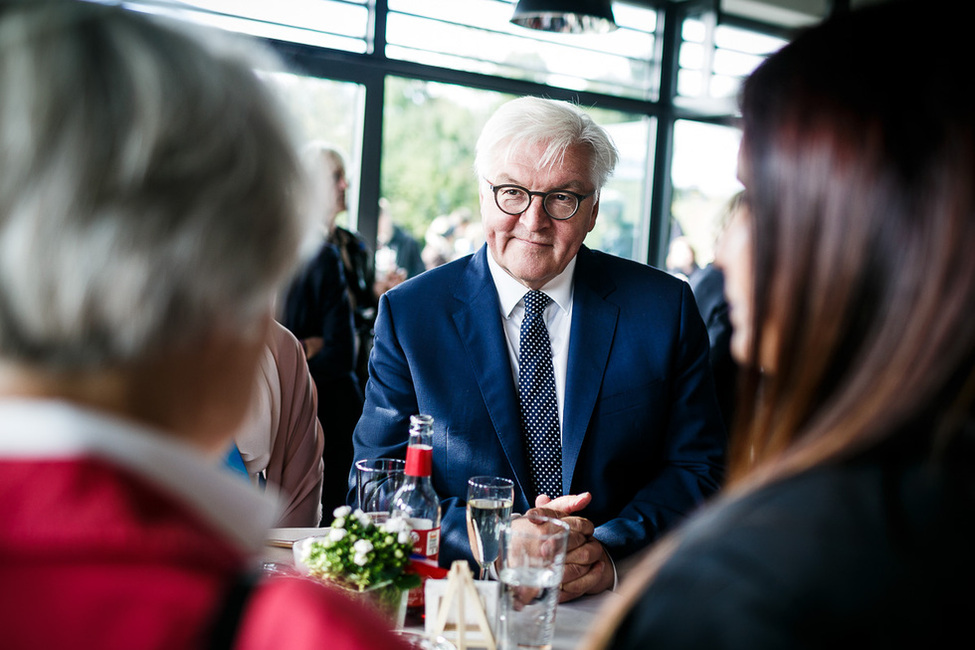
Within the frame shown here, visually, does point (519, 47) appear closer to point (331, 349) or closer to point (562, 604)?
point (331, 349)

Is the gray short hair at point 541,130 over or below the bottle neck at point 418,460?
over

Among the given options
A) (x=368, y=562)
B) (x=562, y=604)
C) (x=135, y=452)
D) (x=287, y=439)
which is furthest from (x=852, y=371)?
(x=287, y=439)

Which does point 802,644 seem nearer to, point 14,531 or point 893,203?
point 893,203

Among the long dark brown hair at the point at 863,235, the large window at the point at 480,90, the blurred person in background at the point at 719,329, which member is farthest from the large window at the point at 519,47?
the long dark brown hair at the point at 863,235

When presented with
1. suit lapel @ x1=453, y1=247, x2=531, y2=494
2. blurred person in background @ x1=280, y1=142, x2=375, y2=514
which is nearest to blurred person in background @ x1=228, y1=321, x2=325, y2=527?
suit lapel @ x1=453, y1=247, x2=531, y2=494

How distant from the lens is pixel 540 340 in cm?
212

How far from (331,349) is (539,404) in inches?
72.9

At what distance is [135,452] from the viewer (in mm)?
514

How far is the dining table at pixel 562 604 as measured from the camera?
53.7 inches

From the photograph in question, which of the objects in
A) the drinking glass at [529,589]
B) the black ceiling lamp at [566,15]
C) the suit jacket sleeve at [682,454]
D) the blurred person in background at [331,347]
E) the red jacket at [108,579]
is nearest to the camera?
the red jacket at [108,579]

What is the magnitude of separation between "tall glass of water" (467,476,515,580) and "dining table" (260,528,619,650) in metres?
0.18

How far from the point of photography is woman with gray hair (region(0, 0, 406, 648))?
1.54 ft

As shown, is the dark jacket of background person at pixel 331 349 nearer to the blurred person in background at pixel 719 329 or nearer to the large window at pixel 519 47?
the blurred person in background at pixel 719 329

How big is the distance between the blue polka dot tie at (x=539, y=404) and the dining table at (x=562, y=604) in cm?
44
